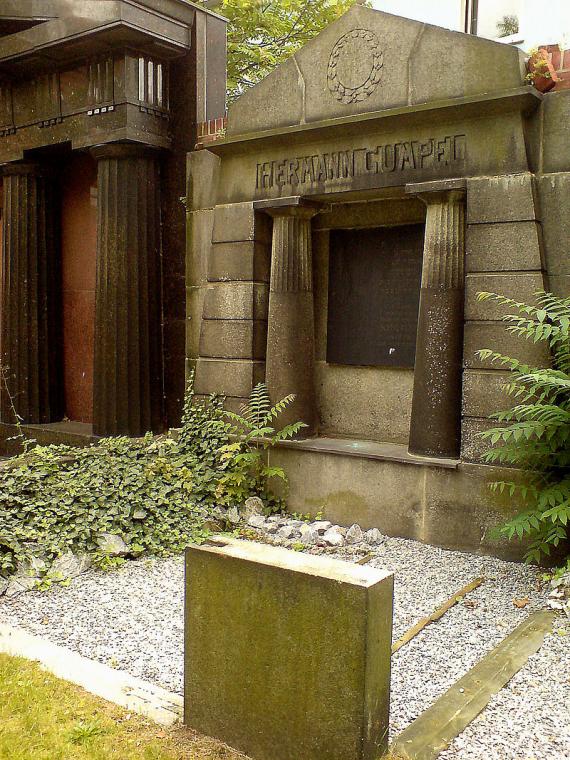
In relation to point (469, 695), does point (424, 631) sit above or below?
below

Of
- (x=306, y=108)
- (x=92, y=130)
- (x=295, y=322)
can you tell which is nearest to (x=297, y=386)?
(x=295, y=322)

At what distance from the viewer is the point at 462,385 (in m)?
6.16

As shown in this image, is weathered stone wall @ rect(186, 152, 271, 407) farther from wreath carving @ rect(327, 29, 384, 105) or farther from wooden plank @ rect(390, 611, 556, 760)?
wooden plank @ rect(390, 611, 556, 760)

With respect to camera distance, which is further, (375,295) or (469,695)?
(375,295)

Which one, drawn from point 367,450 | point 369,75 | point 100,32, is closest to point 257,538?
point 367,450

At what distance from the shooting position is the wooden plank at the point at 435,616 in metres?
4.46

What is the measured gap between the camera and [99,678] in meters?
3.81

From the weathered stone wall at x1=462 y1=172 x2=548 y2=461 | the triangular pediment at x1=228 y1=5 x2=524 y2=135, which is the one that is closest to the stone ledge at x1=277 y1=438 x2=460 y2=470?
the weathered stone wall at x1=462 y1=172 x2=548 y2=461

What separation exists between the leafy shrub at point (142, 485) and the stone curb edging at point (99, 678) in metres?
1.20

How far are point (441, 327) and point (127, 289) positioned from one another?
3.87 metres

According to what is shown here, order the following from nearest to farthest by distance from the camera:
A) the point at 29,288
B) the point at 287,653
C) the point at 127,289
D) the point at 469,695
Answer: the point at 287,653 < the point at 469,695 < the point at 127,289 < the point at 29,288

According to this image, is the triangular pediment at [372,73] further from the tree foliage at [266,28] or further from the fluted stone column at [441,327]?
the tree foliage at [266,28]

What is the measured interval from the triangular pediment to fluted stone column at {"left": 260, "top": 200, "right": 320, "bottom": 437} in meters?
0.95

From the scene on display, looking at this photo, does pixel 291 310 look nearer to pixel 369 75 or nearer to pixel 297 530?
pixel 297 530
